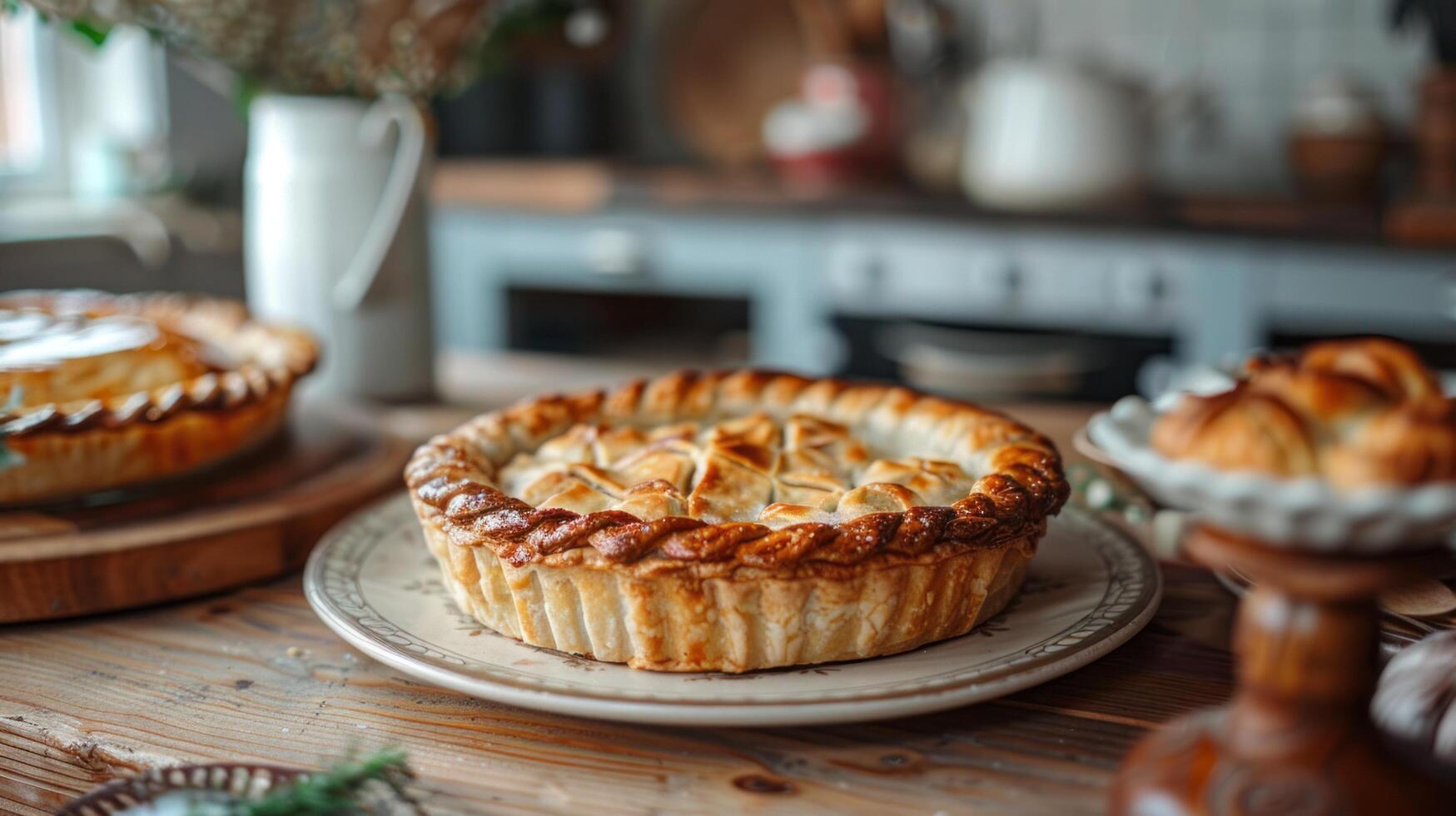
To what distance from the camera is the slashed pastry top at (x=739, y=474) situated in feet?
2.32

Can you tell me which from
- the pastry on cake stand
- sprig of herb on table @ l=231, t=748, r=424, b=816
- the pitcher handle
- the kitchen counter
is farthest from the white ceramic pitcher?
the kitchen counter

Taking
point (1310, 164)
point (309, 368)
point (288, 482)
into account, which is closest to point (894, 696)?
point (288, 482)

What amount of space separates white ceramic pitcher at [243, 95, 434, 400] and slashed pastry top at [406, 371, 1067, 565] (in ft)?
1.59

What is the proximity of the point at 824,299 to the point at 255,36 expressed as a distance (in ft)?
5.91

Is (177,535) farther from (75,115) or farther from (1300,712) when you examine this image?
(75,115)

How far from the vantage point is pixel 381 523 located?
3.18ft

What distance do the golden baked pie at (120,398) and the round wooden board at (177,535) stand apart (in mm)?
24

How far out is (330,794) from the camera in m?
0.57

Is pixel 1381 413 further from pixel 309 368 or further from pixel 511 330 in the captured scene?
pixel 511 330

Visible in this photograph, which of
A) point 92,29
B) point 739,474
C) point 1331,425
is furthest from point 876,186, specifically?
point 1331,425

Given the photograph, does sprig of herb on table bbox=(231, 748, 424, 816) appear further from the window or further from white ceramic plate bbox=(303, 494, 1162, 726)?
the window

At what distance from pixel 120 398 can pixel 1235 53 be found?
3.05 m

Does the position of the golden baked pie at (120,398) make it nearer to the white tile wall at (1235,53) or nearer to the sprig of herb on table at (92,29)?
the sprig of herb on table at (92,29)

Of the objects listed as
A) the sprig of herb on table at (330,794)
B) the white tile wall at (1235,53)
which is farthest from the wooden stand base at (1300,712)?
the white tile wall at (1235,53)
